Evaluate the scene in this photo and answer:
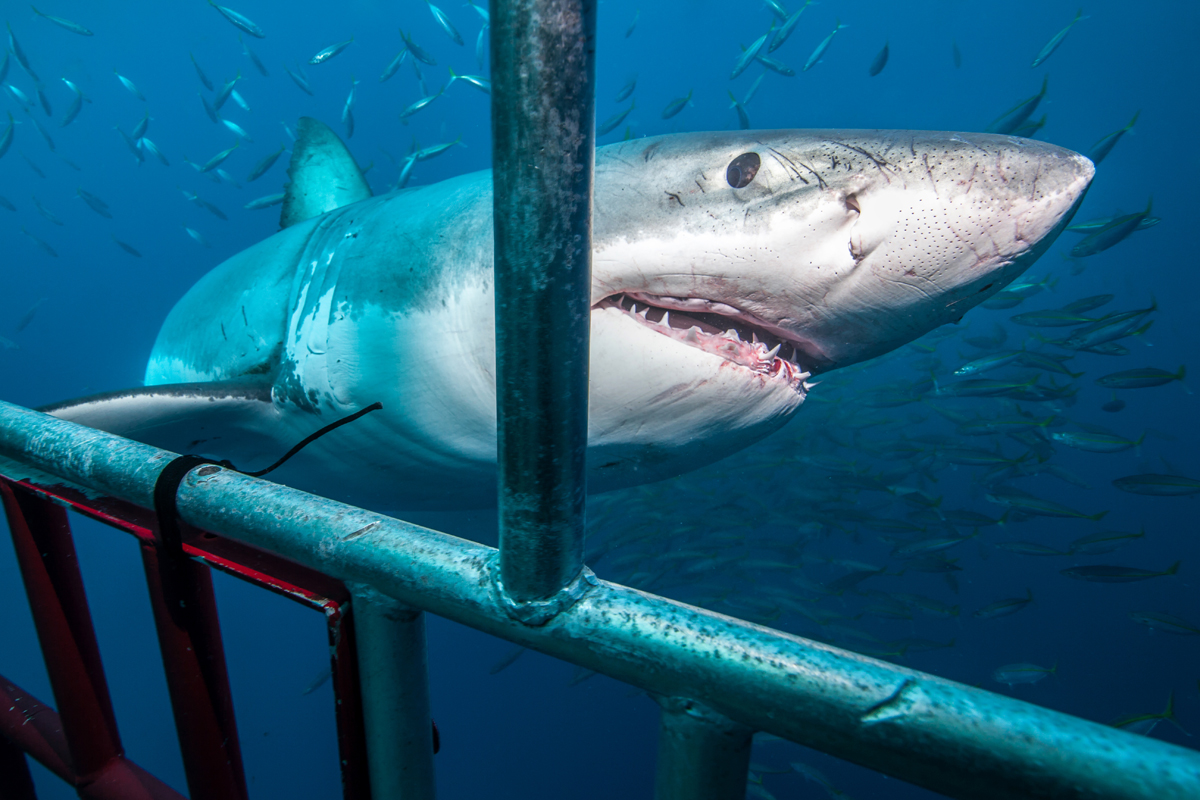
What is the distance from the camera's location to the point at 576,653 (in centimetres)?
49

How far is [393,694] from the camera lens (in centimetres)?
61

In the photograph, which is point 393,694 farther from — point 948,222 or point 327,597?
point 948,222

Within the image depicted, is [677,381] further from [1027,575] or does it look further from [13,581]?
[1027,575]

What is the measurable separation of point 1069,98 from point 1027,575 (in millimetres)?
33318

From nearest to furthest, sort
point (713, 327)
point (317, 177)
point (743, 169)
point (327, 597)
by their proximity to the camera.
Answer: point (327, 597) → point (743, 169) → point (713, 327) → point (317, 177)

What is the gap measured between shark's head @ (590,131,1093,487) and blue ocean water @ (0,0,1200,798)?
121 cm

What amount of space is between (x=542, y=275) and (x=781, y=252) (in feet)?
2.69

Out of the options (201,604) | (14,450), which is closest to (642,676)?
(201,604)

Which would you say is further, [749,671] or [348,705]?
[348,705]

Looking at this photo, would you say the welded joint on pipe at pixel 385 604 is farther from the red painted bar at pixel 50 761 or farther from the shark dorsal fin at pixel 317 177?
the shark dorsal fin at pixel 317 177

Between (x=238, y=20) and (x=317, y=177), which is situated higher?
(x=238, y=20)

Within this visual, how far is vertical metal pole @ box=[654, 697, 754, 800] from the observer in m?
0.44

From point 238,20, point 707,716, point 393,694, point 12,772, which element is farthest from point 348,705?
point 238,20

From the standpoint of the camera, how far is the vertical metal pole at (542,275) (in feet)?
1.29
